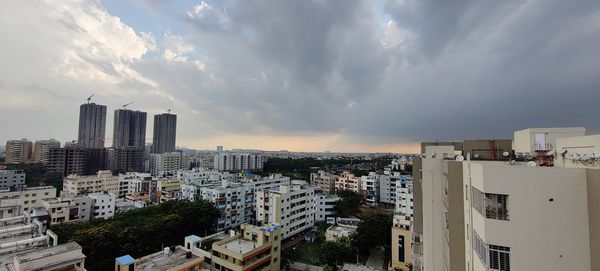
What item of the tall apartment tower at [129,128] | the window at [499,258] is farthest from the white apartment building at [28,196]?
the tall apartment tower at [129,128]

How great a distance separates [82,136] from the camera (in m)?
74.7

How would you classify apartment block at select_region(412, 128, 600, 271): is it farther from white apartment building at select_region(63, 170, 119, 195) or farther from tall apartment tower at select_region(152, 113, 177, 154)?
tall apartment tower at select_region(152, 113, 177, 154)

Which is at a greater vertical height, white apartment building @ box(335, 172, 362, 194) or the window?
the window

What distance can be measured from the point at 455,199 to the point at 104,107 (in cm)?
9177

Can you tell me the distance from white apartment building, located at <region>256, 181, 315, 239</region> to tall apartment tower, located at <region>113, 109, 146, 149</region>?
69362 mm

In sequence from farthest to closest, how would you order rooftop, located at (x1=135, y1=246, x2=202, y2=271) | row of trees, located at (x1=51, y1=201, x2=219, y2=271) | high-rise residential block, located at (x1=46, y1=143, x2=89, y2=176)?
1. high-rise residential block, located at (x1=46, y1=143, x2=89, y2=176)
2. row of trees, located at (x1=51, y1=201, x2=219, y2=271)
3. rooftop, located at (x1=135, y1=246, x2=202, y2=271)

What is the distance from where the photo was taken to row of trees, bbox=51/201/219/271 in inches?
657

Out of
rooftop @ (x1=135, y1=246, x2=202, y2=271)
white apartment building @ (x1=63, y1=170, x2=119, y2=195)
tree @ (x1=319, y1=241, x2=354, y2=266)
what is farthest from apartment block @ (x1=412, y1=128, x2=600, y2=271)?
white apartment building @ (x1=63, y1=170, x2=119, y2=195)

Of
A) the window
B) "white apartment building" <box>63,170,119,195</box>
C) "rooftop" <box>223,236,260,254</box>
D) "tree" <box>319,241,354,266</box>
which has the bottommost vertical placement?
"tree" <box>319,241,354,266</box>

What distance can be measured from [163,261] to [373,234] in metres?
14.0

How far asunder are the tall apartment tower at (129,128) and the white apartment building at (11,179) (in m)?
37.8

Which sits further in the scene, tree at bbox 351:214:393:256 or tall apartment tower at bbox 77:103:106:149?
tall apartment tower at bbox 77:103:106:149

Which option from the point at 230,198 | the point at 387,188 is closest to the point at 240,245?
the point at 230,198

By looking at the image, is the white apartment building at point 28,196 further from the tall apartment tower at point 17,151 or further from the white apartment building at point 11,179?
the tall apartment tower at point 17,151
